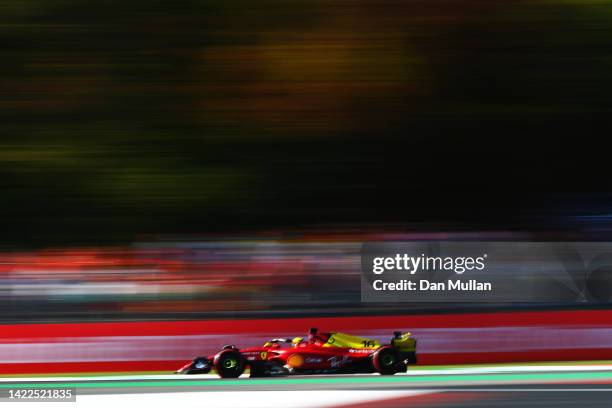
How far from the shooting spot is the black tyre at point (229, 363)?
372cm

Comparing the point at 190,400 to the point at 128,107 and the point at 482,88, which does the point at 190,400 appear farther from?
the point at 482,88

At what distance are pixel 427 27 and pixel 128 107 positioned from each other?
190 centimetres

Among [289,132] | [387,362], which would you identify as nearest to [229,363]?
[387,362]

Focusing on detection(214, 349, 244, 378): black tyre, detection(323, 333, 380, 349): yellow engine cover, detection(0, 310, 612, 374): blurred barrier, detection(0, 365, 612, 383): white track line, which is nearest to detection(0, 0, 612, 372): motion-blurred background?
detection(0, 310, 612, 374): blurred barrier

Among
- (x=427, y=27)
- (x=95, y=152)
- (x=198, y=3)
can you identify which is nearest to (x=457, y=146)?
(x=427, y=27)

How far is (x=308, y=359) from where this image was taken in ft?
12.3

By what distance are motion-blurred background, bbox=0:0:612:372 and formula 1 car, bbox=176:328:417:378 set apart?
0.95 metres

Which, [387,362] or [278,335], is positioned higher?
[278,335]

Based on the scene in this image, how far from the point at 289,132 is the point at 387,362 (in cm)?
182

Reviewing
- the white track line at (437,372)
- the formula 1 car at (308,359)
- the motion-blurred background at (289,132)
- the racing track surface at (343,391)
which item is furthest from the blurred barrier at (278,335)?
the formula 1 car at (308,359)

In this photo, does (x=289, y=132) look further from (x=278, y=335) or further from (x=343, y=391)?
(x=343, y=391)

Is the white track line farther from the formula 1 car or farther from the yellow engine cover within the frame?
the yellow engine cover

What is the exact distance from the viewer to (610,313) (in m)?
5.11

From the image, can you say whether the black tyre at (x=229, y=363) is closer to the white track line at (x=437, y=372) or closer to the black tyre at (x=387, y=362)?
the white track line at (x=437, y=372)
